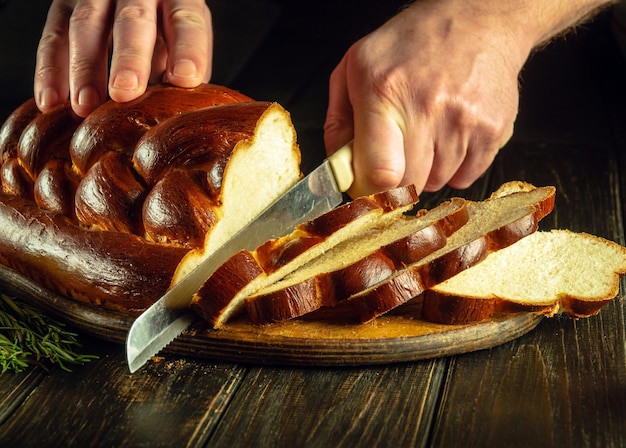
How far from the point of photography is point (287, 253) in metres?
2.59

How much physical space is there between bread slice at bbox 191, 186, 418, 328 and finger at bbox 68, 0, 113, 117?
855 millimetres

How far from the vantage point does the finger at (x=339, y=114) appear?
3.36 m

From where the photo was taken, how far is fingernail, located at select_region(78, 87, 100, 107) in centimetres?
296

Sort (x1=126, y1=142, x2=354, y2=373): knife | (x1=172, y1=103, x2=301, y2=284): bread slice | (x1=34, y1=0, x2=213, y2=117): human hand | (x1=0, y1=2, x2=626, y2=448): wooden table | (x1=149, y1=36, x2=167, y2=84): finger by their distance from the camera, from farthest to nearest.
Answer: (x1=149, y1=36, x2=167, y2=84): finger → (x1=34, y1=0, x2=213, y2=117): human hand → (x1=172, y1=103, x2=301, y2=284): bread slice → (x1=126, y1=142, x2=354, y2=373): knife → (x1=0, y1=2, x2=626, y2=448): wooden table

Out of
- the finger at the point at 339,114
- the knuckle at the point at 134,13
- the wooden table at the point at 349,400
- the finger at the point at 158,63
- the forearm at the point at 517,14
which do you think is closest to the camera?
the wooden table at the point at 349,400

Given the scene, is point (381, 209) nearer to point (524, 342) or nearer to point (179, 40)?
point (524, 342)

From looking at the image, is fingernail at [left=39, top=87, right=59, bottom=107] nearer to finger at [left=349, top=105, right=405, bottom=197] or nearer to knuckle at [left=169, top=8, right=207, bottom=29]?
knuckle at [left=169, top=8, right=207, bottom=29]

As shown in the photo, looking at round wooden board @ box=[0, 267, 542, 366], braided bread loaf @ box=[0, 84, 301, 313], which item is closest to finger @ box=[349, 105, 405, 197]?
braided bread loaf @ box=[0, 84, 301, 313]

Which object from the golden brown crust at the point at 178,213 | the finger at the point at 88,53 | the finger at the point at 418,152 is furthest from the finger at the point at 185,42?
the finger at the point at 418,152

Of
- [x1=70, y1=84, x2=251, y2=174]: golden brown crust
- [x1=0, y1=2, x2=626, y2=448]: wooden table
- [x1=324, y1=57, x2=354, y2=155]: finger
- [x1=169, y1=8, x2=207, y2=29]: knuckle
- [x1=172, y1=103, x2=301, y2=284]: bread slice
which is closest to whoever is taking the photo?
[x1=0, y1=2, x2=626, y2=448]: wooden table

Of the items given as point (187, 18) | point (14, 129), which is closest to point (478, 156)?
point (187, 18)

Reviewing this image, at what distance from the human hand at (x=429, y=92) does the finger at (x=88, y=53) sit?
2.86 ft

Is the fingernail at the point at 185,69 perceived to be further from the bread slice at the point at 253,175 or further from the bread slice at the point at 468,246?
the bread slice at the point at 468,246

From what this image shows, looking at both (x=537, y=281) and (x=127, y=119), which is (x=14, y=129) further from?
(x=537, y=281)
